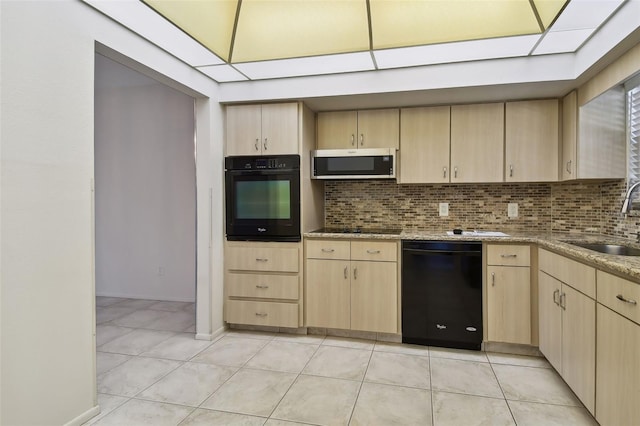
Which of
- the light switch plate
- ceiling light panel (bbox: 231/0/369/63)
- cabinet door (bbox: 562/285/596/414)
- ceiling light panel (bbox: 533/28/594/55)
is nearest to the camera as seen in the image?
cabinet door (bbox: 562/285/596/414)

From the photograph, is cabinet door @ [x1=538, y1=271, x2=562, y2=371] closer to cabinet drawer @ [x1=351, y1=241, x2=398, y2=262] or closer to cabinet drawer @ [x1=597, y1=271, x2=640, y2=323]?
cabinet drawer @ [x1=597, y1=271, x2=640, y2=323]

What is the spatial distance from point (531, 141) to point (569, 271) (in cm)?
144

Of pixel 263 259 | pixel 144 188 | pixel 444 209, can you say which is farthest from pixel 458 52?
pixel 144 188

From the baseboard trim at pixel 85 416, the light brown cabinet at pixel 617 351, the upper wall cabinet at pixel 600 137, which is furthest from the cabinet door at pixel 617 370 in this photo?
the baseboard trim at pixel 85 416

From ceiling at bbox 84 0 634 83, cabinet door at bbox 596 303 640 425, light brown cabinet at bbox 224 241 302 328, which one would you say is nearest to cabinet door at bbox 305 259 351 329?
light brown cabinet at bbox 224 241 302 328

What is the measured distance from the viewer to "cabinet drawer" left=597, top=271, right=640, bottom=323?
1.53 metres

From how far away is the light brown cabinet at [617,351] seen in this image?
5.04ft

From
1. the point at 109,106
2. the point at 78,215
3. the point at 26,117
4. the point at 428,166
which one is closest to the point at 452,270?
the point at 428,166

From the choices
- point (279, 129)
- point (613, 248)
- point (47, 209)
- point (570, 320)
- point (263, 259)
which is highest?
point (279, 129)

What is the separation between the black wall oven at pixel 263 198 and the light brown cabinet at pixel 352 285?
34 cm

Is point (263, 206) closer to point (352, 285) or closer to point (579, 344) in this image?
point (352, 285)

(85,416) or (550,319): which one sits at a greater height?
(550,319)

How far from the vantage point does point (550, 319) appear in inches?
101

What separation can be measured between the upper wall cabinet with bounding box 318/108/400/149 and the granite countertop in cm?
93
